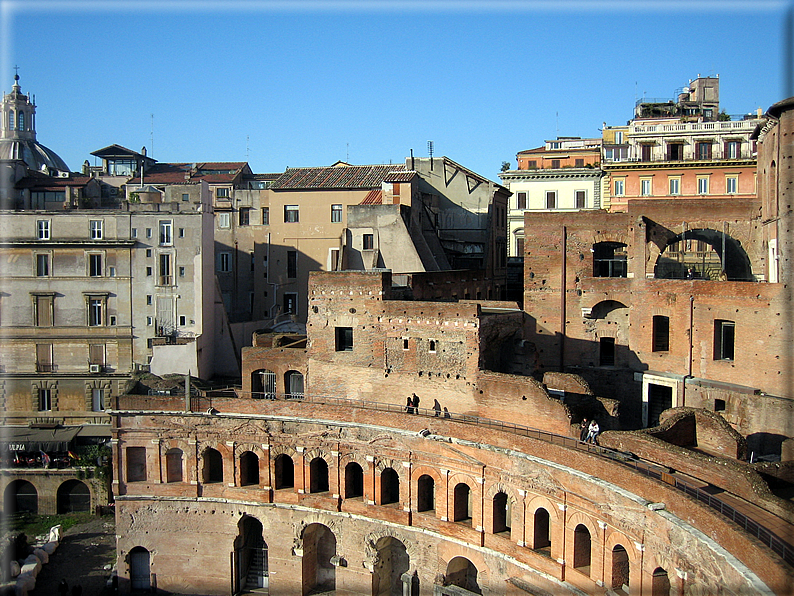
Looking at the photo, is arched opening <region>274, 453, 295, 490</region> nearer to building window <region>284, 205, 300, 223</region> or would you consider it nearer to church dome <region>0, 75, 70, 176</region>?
building window <region>284, 205, 300, 223</region>

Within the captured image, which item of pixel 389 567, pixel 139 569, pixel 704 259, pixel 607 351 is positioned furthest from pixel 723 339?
pixel 139 569

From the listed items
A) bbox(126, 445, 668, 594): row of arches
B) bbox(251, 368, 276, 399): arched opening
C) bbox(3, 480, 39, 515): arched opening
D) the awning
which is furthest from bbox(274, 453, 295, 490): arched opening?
bbox(3, 480, 39, 515): arched opening

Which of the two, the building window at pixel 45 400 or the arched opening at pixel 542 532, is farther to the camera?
the building window at pixel 45 400

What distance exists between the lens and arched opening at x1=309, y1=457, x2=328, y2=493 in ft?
97.3

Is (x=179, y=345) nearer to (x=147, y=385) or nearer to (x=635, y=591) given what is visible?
(x=147, y=385)

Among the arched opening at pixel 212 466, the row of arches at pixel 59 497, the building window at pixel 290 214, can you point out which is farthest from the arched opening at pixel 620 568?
the building window at pixel 290 214

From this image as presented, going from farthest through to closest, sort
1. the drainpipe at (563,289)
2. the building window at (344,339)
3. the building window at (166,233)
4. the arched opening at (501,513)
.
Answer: the building window at (166,233)
the drainpipe at (563,289)
the building window at (344,339)
the arched opening at (501,513)

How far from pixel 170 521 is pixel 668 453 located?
65.7ft

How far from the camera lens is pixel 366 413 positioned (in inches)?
1118

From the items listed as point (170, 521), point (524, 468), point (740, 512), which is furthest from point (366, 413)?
point (740, 512)

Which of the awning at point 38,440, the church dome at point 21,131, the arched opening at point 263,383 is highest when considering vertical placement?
the church dome at point 21,131

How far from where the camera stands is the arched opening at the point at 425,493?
89.7ft

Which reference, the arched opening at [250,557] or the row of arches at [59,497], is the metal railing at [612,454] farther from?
the row of arches at [59,497]

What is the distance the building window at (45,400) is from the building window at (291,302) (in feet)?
42.1
